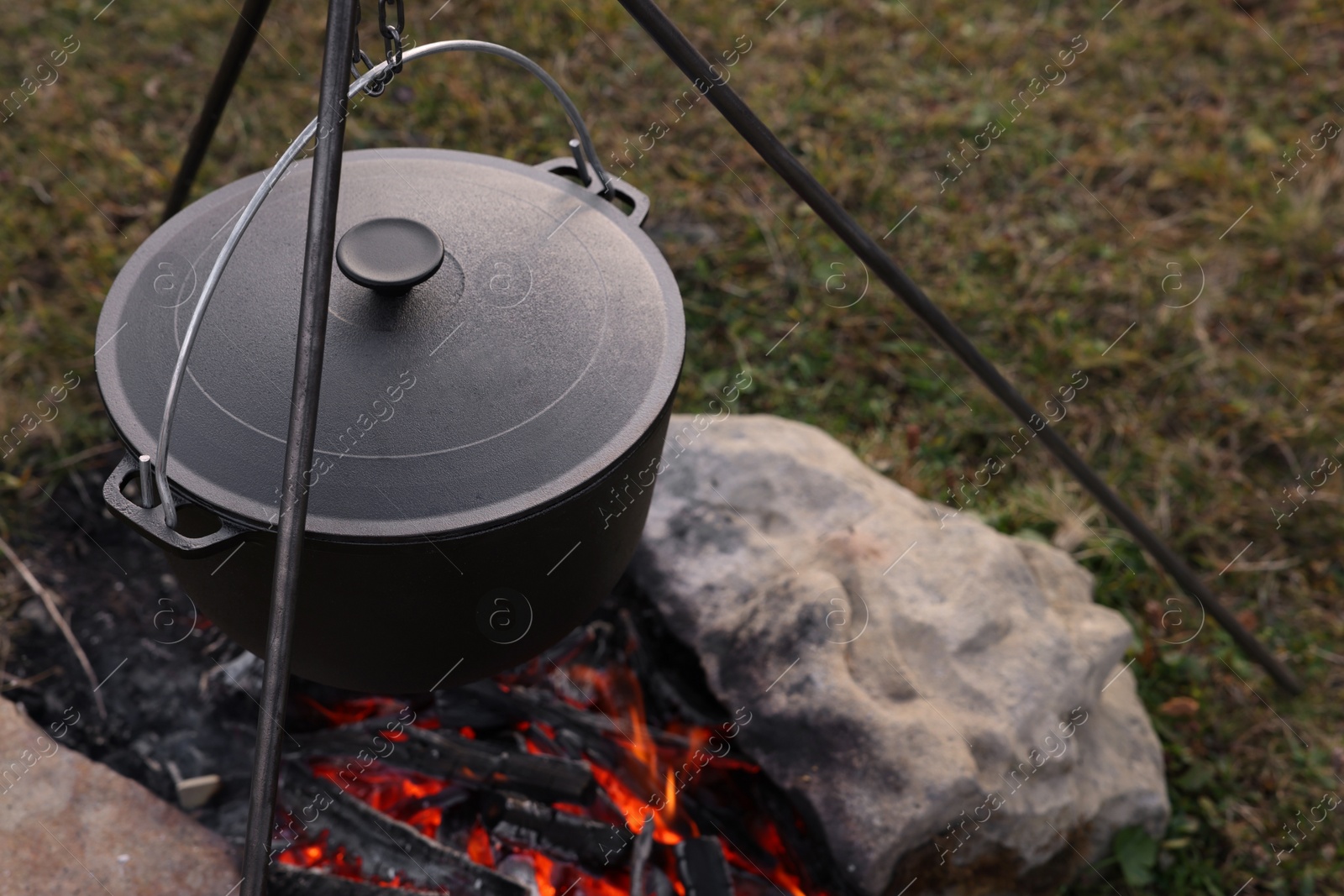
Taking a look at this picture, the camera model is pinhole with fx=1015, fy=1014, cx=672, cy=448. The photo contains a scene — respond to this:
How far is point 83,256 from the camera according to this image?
3150 millimetres

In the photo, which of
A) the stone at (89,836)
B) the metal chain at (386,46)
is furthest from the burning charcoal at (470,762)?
the metal chain at (386,46)

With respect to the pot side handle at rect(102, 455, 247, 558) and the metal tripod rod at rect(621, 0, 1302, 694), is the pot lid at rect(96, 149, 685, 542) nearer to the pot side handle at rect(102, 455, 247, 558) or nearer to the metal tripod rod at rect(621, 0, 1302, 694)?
the pot side handle at rect(102, 455, 247, 558)

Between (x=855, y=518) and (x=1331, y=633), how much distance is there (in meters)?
1.43

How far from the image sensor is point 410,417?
53.9 inches

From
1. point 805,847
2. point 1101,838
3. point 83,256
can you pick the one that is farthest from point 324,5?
point 1101,838

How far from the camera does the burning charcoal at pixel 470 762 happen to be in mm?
1987

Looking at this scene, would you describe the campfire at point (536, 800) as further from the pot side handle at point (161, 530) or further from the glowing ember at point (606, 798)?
the pot side handle at point (161, 530)

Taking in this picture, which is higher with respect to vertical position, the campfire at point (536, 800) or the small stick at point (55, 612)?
the campfire at point (536, 800)

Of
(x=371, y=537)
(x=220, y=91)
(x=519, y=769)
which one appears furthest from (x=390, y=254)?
(x=519, y=769)

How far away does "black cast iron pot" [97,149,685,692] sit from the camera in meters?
1.33

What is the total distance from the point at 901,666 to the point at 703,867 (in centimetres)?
55

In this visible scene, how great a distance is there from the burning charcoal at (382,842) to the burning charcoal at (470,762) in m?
0.09

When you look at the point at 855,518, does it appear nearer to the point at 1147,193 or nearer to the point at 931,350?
the point at 931,350

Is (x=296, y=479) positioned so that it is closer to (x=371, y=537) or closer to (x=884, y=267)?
(x=371, y=537)
